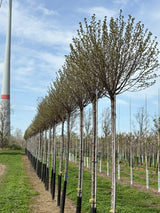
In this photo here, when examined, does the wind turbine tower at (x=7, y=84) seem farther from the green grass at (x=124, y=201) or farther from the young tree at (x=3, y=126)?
the green grass at (x=124, y=201)

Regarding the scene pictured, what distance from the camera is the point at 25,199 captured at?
1046 centimetres

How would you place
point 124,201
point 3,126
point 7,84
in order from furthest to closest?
point 7,84, point 3,126, point 124,201

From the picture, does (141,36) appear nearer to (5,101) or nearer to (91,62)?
(91,62)

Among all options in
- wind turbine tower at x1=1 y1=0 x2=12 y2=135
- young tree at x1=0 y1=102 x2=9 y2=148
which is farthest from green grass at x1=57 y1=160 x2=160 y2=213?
wind turbine tower at x1=1 y1=0 x2=12 y2=135

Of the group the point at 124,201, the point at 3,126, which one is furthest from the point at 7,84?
the point at 124,201

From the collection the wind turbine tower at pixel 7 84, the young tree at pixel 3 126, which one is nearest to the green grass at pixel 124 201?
the young tree at pixel 3 126

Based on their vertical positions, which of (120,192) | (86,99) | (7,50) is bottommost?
(120,192)

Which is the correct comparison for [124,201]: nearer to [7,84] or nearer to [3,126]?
[3,126]

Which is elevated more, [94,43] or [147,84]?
[94,43]

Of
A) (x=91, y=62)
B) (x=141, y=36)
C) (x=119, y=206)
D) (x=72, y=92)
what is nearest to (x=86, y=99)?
(x=72, y=92)

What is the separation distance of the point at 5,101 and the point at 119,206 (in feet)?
165

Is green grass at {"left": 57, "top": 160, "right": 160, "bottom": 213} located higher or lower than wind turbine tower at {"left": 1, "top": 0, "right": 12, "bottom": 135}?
lower

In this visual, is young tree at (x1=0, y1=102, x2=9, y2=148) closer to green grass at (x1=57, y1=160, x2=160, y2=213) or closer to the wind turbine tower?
the wind turbine tower

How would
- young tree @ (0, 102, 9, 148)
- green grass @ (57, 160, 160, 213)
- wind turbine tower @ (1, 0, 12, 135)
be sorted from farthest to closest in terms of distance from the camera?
young tree @ (0, 102, 9, 148), wind turbine tower @ (1, 0, 12, 135), green grass @ (57, 160, 160, 213)
